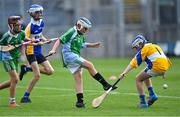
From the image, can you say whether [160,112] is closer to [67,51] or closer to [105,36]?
[67,51]

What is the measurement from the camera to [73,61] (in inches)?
723

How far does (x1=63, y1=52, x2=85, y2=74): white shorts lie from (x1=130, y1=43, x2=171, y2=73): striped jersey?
118cm

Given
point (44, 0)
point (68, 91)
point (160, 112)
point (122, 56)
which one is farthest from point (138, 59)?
point (44, 0)

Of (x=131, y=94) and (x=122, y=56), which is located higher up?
(x=131, y=94)

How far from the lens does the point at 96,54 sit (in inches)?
1923

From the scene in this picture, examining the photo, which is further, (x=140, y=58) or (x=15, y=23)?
(x=15, y=23)

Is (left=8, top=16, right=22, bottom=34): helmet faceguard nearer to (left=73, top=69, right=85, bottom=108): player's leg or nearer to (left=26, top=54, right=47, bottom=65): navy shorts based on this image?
(left=26, top=54, right=47, bottom=65): navy shorts

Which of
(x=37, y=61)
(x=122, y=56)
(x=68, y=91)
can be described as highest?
(x=37, y=61)

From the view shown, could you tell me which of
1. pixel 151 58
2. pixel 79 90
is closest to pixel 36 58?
pixel 79 90

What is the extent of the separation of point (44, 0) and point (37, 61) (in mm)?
31218

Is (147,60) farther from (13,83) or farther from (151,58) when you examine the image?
(13,83)

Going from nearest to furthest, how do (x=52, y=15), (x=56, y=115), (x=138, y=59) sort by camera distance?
(x=56, y=115) → (x=138, y=59) → (x=52, y=15)

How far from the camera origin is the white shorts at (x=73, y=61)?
1834 centimetres

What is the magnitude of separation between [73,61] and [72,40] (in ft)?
1.57
